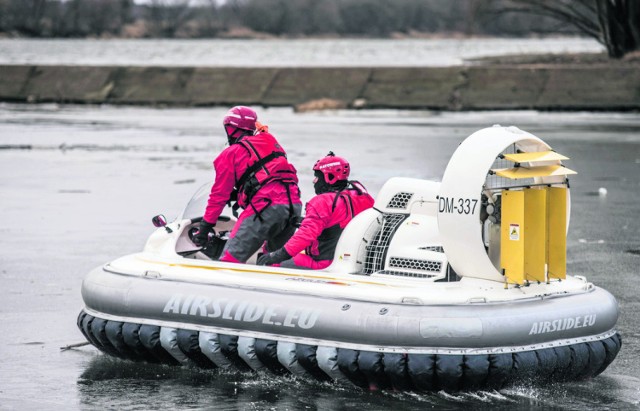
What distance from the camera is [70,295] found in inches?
387

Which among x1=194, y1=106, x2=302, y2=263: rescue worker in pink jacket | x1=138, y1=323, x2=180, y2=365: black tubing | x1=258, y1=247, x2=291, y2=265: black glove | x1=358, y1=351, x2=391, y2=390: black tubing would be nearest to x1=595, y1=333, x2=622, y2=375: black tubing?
x1=358, y1=351, x2=391, y2=390: black tubing

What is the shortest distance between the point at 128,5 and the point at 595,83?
4442 inches

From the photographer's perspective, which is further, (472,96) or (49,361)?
(472,96)

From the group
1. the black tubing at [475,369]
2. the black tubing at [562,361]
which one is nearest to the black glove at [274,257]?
the black tubing at [475,369]

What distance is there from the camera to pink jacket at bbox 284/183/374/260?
25.7 ft

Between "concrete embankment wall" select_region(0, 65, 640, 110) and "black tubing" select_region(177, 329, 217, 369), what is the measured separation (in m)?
21.1

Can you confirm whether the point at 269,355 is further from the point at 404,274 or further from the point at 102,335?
the point at 102,335

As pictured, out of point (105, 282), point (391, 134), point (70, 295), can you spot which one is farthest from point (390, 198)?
point (391, 134)

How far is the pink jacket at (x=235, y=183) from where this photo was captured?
27.1 feet

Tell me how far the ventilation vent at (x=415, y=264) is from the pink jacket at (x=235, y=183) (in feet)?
3.40

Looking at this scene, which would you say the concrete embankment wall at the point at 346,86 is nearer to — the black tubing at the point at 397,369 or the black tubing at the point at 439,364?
the black tubing at the point at 439,364

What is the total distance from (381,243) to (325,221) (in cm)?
39

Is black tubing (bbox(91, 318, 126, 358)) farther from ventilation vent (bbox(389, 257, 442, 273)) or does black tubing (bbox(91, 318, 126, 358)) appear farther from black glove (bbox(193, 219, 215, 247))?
ventilation vent (bbox(389, 257, 442, 273))

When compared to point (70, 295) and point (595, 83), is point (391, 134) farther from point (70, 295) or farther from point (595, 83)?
point (70, 295)
